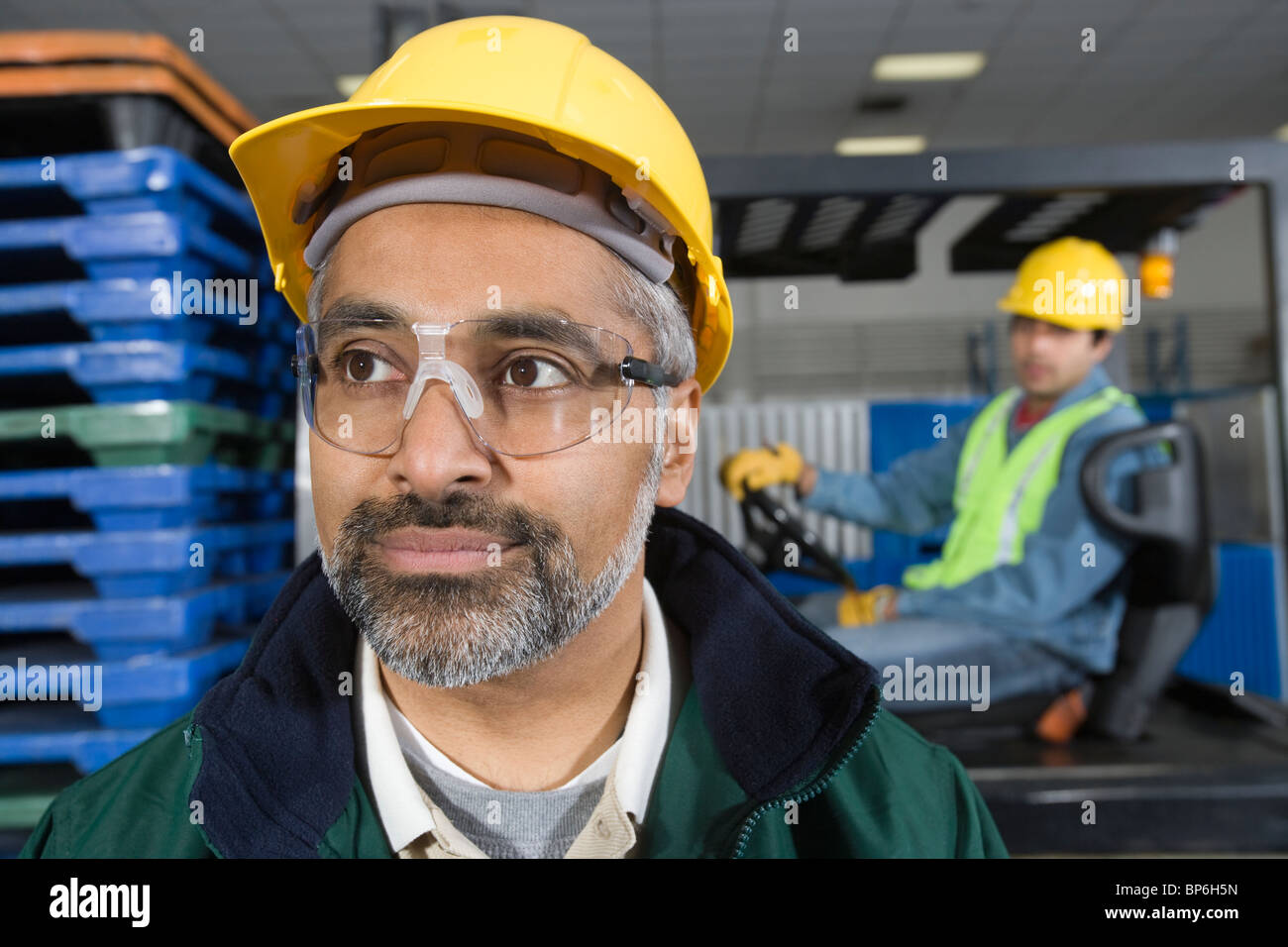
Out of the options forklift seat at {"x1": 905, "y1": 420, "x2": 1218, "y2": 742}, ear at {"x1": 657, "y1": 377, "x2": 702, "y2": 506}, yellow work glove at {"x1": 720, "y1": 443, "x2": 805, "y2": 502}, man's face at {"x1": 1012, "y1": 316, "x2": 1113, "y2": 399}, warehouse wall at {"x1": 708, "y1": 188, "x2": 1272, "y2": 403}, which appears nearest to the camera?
ear at {"x1": 657, "y1": 377, "x2": 702, "y2": 506}

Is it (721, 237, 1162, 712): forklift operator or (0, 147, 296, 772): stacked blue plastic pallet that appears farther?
(721, 237, 1162, 712): forklift operator

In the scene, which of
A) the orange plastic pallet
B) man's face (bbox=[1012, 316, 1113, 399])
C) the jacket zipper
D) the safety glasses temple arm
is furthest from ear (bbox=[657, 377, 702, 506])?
man's face (bbox=[1012, 316, 1113, 399])

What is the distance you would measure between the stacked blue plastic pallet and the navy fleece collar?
0.31m

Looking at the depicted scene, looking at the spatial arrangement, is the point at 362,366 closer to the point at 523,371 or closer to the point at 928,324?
the point at 523,371

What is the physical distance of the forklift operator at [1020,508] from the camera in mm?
2086

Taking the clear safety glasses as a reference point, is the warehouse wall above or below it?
above

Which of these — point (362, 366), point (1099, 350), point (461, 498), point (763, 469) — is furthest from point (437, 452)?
point (1099, 350)

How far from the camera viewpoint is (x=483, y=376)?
2.70 feet

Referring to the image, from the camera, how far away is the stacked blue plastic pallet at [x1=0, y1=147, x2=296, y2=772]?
1095 mm

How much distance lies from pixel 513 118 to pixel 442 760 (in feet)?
2.16

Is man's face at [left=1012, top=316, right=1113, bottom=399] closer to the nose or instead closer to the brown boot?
the brown boot

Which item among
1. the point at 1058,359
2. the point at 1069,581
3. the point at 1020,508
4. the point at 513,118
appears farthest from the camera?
the point at 1058,359
